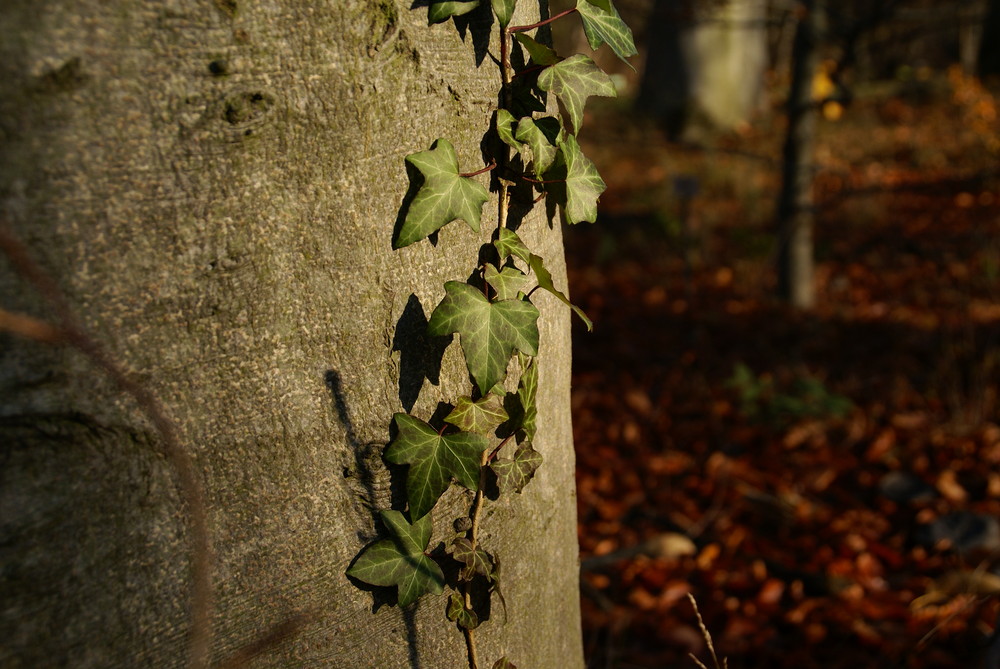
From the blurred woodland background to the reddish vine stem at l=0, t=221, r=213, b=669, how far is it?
0.77 metres

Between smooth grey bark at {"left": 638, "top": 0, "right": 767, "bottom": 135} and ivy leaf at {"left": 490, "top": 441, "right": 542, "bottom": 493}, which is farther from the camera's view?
smooth grey bark at {"left": 638, "top": 0, "right": 767, "bottom": 135}

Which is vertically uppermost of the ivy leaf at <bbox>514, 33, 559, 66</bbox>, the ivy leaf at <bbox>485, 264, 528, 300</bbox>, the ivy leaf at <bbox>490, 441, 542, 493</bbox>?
the ivy leaf at <bbox>514, 33, 559, 66</bbox>

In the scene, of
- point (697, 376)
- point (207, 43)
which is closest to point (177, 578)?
point (207, 43)

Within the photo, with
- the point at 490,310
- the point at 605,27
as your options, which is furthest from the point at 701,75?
the point at 490,310

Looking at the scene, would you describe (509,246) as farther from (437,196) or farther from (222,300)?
(222,300)

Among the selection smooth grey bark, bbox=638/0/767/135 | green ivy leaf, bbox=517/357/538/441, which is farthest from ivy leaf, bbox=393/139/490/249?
smooth grey bark, bbox=638/0/767/135

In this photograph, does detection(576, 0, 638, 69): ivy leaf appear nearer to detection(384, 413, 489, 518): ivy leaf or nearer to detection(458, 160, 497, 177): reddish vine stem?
detection(458, 160, 497, 177): reddish vine stem

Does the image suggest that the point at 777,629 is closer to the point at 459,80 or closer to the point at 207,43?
the point at 459,80

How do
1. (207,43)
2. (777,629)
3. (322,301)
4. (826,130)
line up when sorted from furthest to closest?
(826,130), (777,629), (322,301), (207,43)

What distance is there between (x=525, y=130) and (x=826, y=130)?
30.9ft

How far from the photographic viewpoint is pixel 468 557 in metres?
0.92

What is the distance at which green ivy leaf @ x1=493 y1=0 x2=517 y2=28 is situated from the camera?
773 mm

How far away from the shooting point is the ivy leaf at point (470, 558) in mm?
915

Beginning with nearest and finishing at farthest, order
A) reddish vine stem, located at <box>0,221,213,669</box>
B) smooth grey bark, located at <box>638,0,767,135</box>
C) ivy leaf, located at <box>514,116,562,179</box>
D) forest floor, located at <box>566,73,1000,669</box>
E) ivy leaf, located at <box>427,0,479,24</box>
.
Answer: reddish vine stem, located at <box>0,221,213,669</box>
ivy leaf, located at <box>427,0,479,24</box>
ivy leaf, located at <box>514,116,562,179</box>
forest floor, located at <box>566,73,1000,669</box>
smooth grey bark, located at <box>638,0,767,135</box>
